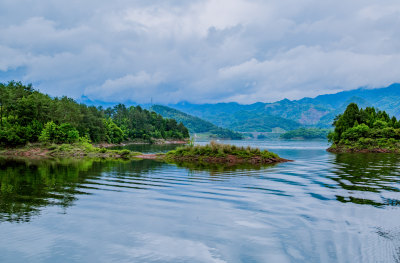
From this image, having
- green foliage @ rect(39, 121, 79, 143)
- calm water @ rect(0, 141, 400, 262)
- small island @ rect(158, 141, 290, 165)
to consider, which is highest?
green foliage @ rect(39, 121, 79, 143)

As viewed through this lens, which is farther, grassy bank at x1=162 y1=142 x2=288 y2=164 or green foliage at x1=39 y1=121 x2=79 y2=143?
green foliage at x1=39 y1=121 x2=79 y2=143

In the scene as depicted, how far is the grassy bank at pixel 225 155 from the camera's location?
118ft

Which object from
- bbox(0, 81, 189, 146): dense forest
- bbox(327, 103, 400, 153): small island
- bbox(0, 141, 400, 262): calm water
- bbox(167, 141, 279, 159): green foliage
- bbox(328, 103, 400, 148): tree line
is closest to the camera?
bbox(0, 141, 400, 262): calm water

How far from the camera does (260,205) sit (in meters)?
13.8

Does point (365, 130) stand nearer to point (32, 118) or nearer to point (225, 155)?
point (225, 155)

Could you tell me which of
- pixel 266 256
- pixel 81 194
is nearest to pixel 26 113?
pixel 81 194

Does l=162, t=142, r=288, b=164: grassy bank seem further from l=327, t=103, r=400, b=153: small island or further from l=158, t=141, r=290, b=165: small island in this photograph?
l=327, t=103, r=400, b=153: small island

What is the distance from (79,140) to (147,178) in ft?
162

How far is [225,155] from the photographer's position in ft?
121

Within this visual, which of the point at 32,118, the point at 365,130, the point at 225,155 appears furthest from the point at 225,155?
the point at 365,130

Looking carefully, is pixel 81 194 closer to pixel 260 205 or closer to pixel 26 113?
pixel 260 205

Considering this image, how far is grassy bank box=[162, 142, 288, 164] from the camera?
35969mm

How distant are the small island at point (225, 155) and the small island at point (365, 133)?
40361mm

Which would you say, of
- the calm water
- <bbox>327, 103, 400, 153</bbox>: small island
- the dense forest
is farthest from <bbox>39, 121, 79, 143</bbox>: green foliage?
<bbox>327, 103, 400, 153</bbox>: small island
